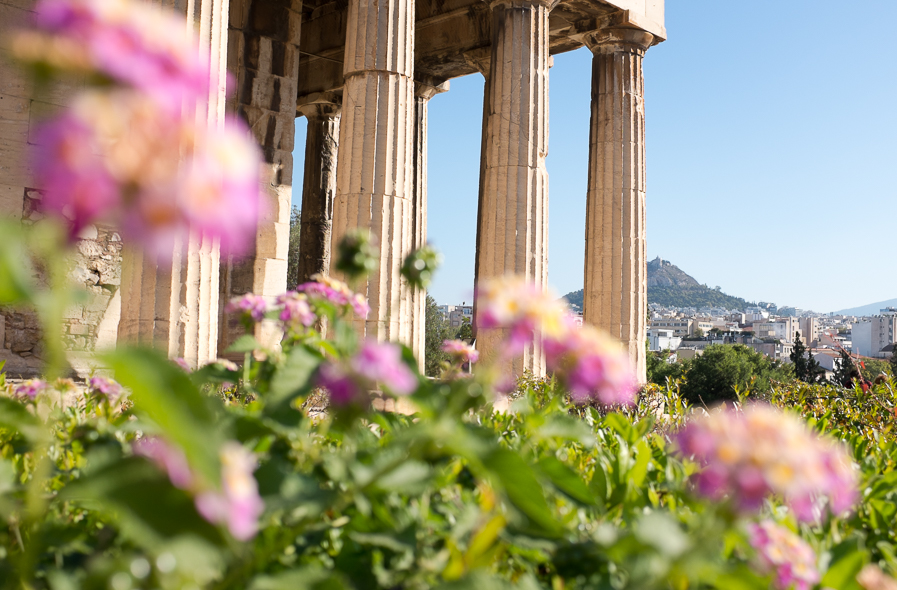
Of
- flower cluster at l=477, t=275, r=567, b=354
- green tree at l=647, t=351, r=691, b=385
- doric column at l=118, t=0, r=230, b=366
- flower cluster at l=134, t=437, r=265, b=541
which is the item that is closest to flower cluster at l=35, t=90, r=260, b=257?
flower cluster at l=134, t=437, r=265, b=541

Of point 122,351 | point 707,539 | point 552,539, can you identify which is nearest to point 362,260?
point 552,539

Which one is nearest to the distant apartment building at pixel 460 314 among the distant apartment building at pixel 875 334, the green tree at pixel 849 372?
the green tree at pixel 849 372

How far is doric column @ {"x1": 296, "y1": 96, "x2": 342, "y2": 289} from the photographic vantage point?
2083 cm

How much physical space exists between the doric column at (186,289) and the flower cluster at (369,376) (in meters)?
8.60

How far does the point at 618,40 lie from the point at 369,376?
60.0 ft

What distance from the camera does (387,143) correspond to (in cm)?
1289

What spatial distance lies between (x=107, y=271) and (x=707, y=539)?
10947 mm

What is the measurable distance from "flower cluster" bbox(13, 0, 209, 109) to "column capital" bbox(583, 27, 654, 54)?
1840 centimetres

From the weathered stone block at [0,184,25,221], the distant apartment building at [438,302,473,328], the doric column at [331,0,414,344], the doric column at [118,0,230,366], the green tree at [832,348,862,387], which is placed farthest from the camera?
the distant apartment building at [438,302,473,328]

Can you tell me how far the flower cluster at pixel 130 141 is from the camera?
3.24ft

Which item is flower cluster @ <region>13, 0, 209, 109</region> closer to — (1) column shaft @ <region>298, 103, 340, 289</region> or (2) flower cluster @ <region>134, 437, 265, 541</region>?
(2) flower cluster @ <region>134, 437, 265, 541</region>

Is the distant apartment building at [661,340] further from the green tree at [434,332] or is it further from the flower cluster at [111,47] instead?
the flower cluster at [111,47]

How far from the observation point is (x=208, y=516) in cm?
100

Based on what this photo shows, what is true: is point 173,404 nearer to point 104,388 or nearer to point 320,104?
point 104,388
